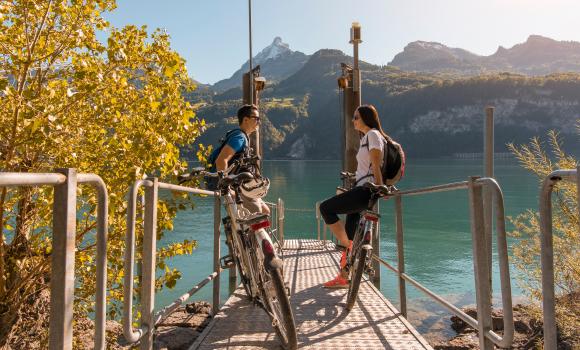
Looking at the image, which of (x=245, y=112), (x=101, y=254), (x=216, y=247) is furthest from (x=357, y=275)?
(x=101, y=254)

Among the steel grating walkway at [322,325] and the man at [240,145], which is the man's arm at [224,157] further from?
the steel grating walkway at [322,325]

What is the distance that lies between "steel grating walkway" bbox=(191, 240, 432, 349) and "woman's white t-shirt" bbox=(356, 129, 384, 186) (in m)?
1.33

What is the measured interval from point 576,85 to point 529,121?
23668 millimetres

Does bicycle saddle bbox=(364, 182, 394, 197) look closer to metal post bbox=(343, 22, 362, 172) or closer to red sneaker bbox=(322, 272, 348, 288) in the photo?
red sneaker bbox=(322, 272, 348, 288)

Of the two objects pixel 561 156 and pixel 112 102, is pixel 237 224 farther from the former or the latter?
pixel 561 156

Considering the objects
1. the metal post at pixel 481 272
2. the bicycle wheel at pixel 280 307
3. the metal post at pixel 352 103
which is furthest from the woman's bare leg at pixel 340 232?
the metal post at pixel 352 103

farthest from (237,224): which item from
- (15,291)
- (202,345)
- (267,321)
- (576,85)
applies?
(576,85)

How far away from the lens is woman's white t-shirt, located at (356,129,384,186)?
4168 millimetres

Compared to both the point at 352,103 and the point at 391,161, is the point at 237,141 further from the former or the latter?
the point at 352,103

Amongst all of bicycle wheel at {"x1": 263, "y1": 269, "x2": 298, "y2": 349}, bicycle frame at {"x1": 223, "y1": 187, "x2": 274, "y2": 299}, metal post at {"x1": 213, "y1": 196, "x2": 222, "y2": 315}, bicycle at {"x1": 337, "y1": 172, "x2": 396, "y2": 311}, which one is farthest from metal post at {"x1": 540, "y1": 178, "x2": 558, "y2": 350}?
metal post at {"x1": 213, "y1": 196, "x2": 222, "y2": 315}

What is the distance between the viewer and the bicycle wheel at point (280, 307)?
300 cm

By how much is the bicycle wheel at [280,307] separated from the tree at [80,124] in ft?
6.12

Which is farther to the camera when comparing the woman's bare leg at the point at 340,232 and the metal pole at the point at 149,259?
the woman's bare leg at the point at 340,232

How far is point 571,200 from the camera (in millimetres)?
5828
